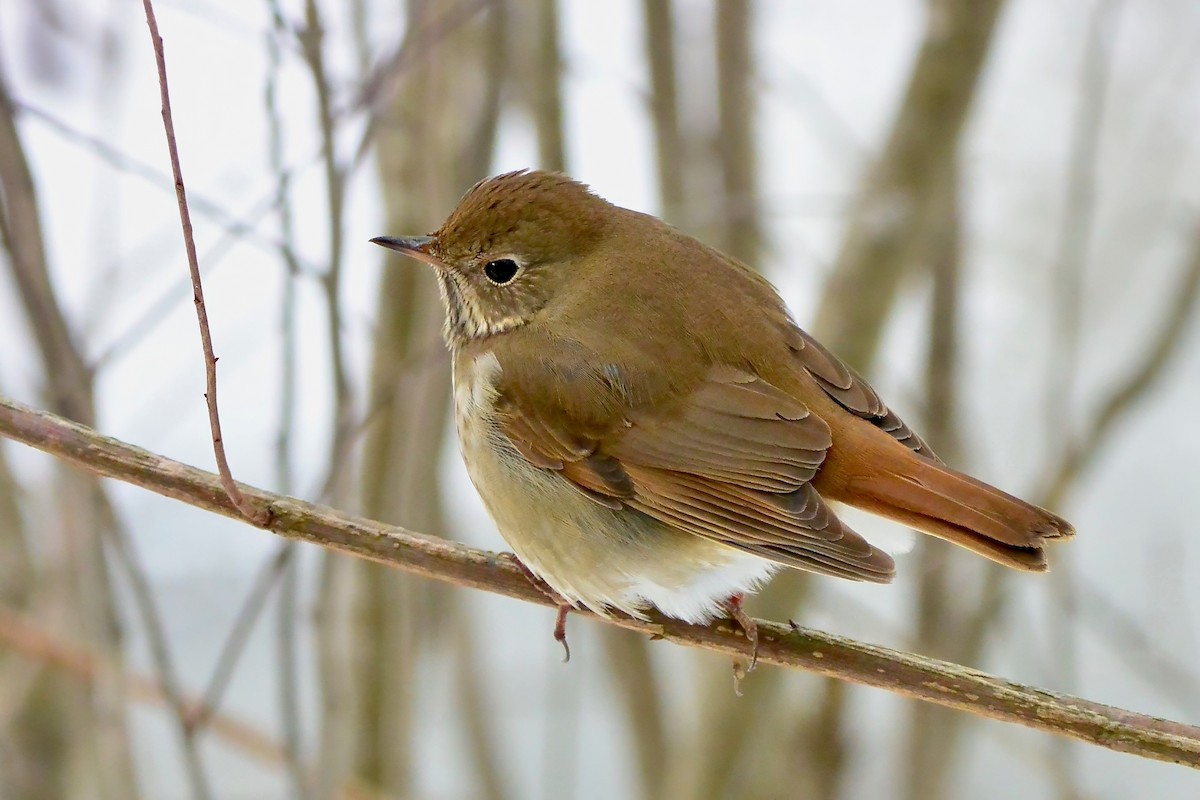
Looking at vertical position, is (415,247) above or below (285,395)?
above

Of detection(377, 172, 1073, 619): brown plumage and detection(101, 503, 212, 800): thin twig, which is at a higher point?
detection(377, 172, 1073, 619): brown plumage

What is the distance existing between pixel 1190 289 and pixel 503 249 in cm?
263

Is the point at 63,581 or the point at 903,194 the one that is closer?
the point at 903,194

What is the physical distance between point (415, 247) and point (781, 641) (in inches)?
53.4

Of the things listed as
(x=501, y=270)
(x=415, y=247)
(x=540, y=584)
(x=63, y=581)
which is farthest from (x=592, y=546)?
(x=63, y=581)

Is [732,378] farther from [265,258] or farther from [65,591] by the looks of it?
[265,258]

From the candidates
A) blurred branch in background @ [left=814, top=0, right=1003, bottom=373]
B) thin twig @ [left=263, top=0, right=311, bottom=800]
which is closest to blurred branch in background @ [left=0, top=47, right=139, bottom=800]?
thin twig @ [left=263, top=0, right=311, bottom=800]

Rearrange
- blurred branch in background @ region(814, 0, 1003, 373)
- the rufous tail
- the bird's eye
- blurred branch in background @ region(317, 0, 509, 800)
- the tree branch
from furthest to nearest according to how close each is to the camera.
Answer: blurred branch in background @ region(814, 0, 1003, 373), blurred branch in background @ region(317, 0, 509, 800), the bird's eye, the rufous tail, the tree branch

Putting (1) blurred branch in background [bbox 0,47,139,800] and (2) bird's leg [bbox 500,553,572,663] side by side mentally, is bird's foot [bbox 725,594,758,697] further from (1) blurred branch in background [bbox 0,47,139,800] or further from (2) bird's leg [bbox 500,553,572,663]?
(1) blurred branch in background [bbox 0,47,139,800]

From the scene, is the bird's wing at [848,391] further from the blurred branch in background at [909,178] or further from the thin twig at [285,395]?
the thin twig at [285,395]

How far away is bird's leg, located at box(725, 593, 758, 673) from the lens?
9.71 ft

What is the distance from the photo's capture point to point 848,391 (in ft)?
11.1

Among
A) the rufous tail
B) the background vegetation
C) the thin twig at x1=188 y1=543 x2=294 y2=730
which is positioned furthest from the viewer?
the background vegetation

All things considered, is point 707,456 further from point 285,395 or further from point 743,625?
point 285,395
